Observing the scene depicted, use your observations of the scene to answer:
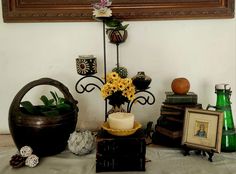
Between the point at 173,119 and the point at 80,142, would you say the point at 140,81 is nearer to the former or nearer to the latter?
the point at 173,119

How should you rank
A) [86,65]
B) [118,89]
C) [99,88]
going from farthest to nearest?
[99,88]
[86,65]
[118,89]

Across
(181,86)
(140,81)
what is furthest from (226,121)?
(140,81)

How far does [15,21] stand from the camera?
3.80ft

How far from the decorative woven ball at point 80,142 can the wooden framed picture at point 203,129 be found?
0.30 meters

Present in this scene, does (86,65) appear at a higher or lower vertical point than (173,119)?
higher

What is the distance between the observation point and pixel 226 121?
97 centimetres

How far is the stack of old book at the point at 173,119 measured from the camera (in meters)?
0.98

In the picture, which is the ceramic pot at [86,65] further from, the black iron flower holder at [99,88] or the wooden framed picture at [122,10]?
the wooden framed picture at [122,10]

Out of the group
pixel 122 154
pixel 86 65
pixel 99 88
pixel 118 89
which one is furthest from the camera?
pixel 99 88

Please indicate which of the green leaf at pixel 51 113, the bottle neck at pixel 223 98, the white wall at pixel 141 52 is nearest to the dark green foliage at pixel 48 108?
the green leaf at pixel 51 113

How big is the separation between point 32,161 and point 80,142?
15 cm

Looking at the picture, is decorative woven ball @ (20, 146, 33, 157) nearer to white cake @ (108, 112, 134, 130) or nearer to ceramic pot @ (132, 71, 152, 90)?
white cake @ (108, 112, 134, 130)

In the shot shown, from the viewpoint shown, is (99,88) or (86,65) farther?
(99,88)

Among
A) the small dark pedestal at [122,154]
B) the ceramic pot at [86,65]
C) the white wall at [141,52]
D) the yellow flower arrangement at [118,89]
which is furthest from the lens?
the white wall at [141,52]
